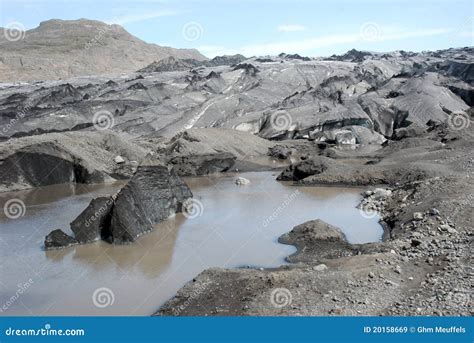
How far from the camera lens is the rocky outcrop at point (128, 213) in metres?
13.5

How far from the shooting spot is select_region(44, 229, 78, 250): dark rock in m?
13.2

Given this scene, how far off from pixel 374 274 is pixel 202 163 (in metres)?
16.0

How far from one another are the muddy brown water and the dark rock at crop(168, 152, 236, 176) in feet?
14.4

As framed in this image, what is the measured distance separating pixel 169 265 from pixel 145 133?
76.0ft

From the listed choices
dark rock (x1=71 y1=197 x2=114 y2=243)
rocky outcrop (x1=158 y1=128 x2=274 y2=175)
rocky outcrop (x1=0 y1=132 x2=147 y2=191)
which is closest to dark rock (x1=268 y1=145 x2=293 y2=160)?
rocky outcrop (x1=158 y1=128 x2=274 y2=175)

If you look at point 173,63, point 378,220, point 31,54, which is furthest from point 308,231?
point 31,54

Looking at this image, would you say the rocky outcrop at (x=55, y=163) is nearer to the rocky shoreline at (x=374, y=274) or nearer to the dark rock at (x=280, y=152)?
the dark rock at (x=280, y=152)

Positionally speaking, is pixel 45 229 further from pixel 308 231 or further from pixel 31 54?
pixel 31 54

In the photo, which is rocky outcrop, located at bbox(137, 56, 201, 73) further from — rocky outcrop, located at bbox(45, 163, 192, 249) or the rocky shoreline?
the rocky shoreline

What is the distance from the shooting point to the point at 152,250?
13.0m

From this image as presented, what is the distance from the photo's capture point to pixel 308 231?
1276cm

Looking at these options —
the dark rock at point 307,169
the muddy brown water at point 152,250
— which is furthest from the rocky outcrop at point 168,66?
the muddy brown water at point 152,250

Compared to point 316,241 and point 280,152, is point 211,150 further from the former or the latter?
point 316,241

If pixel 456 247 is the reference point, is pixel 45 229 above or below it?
below
